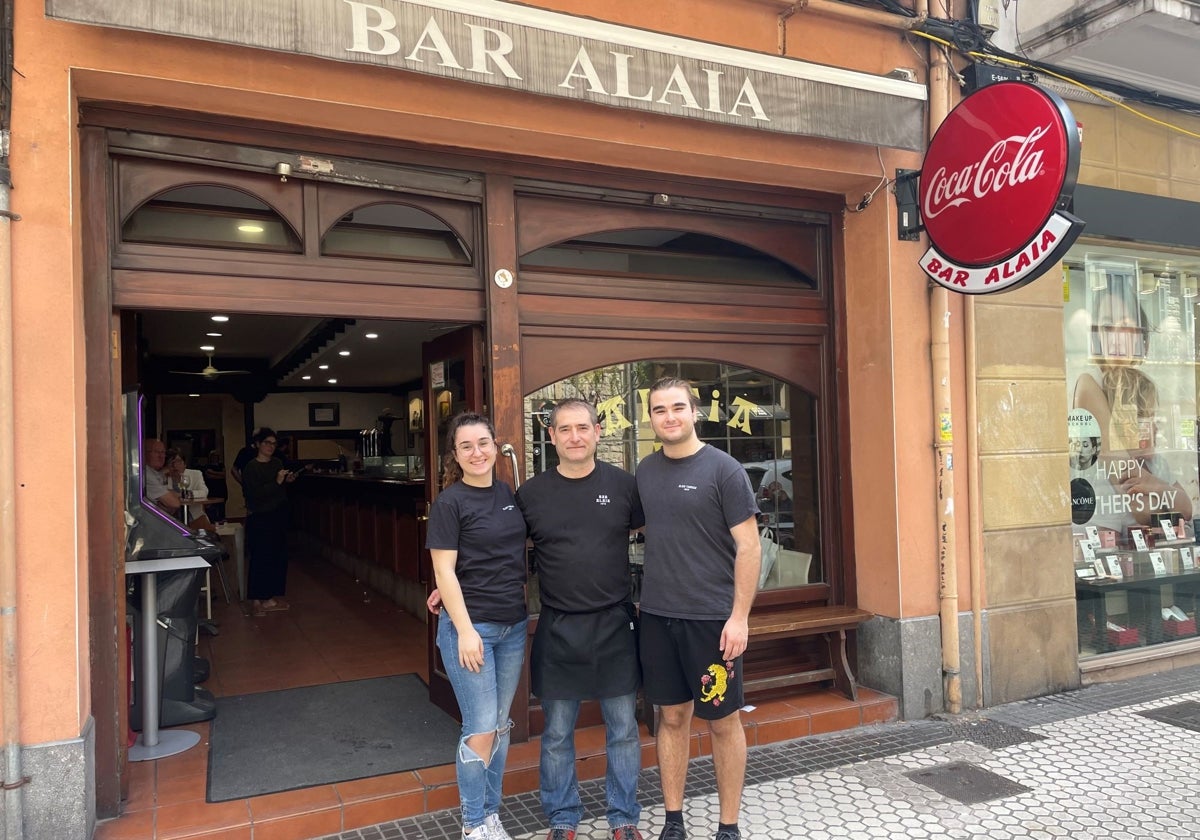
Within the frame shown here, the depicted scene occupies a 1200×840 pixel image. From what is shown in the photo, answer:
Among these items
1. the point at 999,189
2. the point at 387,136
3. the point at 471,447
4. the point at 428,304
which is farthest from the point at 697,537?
the point at 999,189

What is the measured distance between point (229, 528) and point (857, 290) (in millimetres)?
6983

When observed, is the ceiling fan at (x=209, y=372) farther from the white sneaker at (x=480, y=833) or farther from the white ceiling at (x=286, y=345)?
the white sneaker at (x=480, y=833)

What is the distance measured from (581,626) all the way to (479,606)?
0.41m

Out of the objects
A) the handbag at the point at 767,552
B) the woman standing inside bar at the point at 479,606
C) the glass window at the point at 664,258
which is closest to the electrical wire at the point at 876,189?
the glass window at the point at 664,258

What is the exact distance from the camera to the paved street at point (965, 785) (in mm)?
3549

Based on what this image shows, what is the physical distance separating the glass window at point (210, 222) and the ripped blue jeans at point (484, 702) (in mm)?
1953

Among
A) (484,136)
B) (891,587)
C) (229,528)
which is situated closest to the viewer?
(484,136)

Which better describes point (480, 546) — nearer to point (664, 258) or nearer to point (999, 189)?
point (664, 258)

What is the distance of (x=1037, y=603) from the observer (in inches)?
207

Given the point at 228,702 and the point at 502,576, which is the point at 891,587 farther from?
the point at 228,702

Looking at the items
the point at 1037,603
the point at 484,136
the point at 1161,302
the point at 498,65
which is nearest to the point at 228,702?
the point at 484,136

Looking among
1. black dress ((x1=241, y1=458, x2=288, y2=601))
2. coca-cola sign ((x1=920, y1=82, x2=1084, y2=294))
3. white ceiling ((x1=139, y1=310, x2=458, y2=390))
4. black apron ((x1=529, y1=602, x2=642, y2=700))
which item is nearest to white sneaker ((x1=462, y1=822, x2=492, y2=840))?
black apron ((x1=529, y1=602, x2=642, y2=700))

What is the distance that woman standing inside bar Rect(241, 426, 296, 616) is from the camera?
773cm

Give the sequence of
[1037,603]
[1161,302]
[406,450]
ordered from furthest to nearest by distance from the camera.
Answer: [406,450] < [1161,302] < [1037,603]
